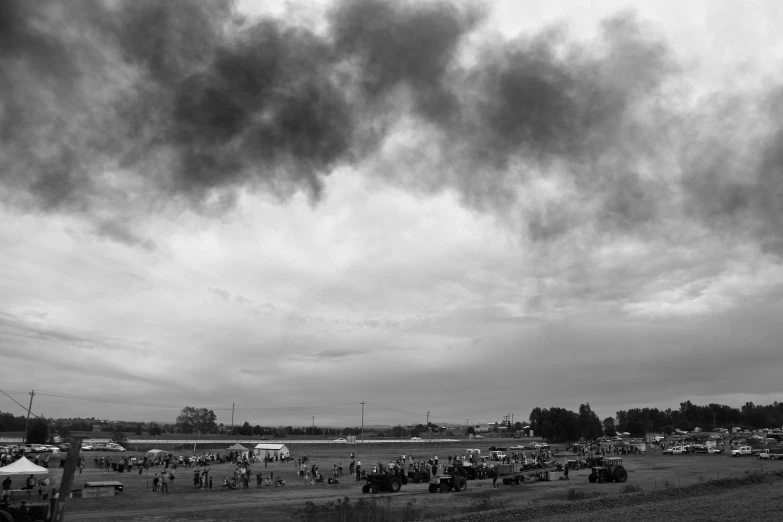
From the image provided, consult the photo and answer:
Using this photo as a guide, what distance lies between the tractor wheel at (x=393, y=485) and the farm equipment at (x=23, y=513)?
23949 mm

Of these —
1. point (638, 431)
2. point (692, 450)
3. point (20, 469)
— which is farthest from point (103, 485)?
point (638, 431)

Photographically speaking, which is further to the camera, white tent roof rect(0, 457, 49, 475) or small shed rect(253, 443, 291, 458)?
small shed rect(253, 443, 291, 458)

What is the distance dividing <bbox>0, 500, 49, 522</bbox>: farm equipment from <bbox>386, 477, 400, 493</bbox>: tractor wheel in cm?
2395

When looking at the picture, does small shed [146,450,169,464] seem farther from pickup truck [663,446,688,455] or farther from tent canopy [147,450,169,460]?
pickup truck [663,446,688,455]

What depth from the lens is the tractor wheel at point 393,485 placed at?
44.5 meters

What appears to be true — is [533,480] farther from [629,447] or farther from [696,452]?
[629,447]

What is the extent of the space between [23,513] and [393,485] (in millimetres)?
25163

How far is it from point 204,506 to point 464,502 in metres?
16.9

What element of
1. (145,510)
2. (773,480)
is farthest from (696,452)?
(145,510)

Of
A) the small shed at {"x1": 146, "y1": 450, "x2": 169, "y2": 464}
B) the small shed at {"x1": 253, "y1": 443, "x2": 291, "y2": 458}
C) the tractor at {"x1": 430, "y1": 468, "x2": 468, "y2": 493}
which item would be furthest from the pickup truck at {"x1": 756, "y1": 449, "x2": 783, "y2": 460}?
the small shed at {"x1": 146, "y1": 450, "x2": 169, "y2": 464}

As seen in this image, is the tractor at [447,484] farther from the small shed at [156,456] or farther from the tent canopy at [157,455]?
the tent canopy at [157,455]

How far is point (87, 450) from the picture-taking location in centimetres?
11100

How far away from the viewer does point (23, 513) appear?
26.9m

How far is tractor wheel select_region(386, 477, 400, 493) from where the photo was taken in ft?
146
